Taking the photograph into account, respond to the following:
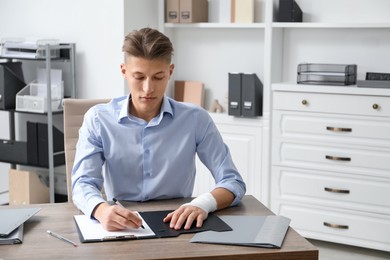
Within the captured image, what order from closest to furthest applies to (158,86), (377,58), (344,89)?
(158,86)
(344,89)
(377,58)

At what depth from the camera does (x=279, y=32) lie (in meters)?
4.31

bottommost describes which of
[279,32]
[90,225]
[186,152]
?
[90,225]

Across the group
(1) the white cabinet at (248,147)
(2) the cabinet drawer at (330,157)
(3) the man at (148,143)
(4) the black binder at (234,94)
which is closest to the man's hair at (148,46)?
(3) the man at (148,143)

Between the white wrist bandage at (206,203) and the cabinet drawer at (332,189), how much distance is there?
2.01m

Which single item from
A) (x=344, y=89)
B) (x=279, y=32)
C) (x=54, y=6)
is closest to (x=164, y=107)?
(x=344, y=89)

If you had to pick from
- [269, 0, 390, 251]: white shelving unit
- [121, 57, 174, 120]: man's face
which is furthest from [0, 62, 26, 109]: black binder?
[121, 57, 174, 120]: man's face

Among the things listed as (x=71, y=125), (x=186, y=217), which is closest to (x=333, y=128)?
(x=71, y=125)

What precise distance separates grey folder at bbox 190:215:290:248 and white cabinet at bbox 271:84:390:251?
198 cm

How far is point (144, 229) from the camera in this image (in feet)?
6.02

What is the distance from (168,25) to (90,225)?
2.91 m

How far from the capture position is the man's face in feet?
6.93

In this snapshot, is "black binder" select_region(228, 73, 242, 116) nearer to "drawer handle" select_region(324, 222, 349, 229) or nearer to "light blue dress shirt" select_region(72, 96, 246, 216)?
"drawer handle" select_region(324, 222, 349, 229)

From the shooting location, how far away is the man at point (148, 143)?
212 cm

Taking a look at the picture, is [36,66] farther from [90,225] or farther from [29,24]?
[90,225]
